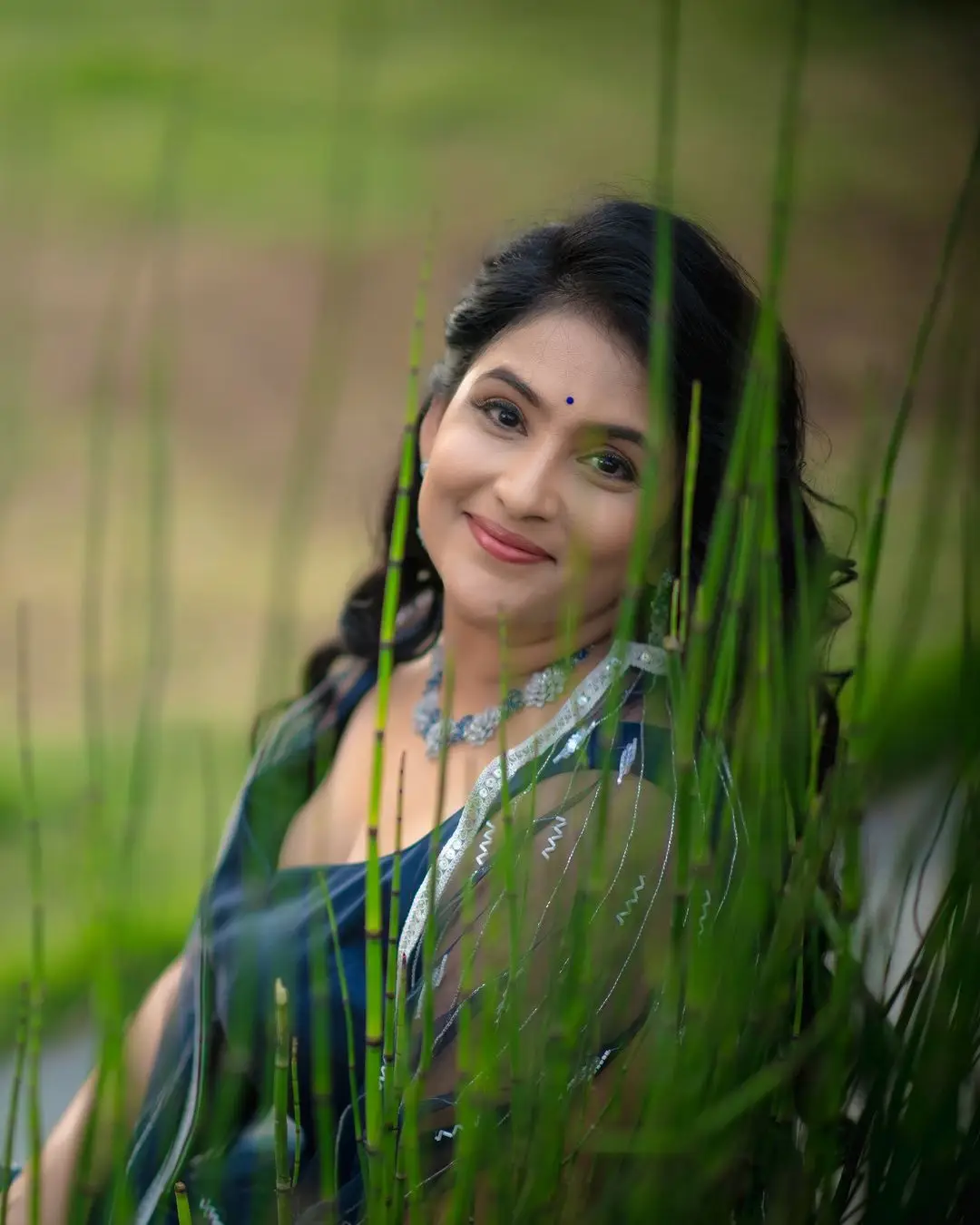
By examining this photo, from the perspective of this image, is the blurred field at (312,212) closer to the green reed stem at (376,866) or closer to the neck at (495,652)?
the neck at (495,652)

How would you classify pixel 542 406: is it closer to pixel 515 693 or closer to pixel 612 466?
pixel 612 466

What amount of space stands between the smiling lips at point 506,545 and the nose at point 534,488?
0.03 meters

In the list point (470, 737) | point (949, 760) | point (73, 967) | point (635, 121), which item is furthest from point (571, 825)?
point (635, 121)

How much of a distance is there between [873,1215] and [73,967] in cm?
177

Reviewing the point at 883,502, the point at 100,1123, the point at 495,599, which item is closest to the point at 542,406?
the point at 495,599

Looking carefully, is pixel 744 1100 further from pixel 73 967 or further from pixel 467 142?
pixel 467 142

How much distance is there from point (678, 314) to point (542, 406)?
13 centimetres

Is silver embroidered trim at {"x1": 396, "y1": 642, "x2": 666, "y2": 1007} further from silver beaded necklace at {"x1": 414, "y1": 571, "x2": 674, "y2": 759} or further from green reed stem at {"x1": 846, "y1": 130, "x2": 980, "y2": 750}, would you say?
green reed stem at {"x1": 846, "y1": 130, "x2": 980, "y2": 750}

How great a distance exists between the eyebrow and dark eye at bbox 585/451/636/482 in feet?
0.05

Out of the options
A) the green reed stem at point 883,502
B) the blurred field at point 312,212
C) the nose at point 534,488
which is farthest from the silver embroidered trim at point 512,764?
the blurred field at point 312,212

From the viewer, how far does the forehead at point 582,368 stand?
87cm

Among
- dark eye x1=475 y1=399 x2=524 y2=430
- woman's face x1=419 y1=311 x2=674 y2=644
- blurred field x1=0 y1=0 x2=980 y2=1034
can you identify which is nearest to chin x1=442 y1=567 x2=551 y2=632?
woman's face x1=419 y1=311 x2=674 y2=644

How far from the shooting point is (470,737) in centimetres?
105

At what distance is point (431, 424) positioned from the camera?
1.09m
